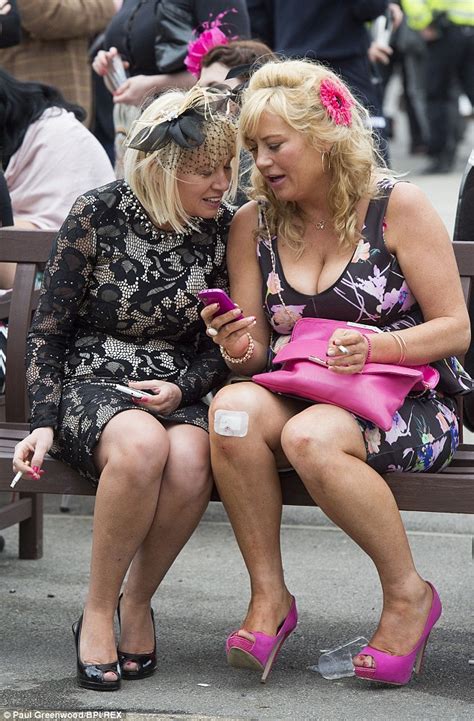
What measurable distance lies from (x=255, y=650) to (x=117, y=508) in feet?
1.53

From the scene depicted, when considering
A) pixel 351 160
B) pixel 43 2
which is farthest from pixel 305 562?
pixel 43 2

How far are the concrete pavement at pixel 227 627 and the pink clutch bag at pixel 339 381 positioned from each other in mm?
683

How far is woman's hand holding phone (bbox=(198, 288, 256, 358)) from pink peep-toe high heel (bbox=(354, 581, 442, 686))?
31.3 inches

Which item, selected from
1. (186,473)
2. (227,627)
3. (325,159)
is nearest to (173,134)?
(325,159)

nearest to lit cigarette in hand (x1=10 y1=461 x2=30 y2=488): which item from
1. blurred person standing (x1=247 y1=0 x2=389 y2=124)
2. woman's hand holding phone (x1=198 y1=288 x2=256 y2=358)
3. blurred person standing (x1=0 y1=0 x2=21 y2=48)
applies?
woman's hand holding phone (x1=198 y1=288 x2=256 y2=358)

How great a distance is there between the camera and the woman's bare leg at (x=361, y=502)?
10.1 ft

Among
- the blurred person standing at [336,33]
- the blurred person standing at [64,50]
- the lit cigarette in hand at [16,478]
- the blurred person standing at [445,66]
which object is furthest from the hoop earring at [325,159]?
the blurred person standing at [445,66]

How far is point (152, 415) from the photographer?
329 cm

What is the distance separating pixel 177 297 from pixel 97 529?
2.08 feet

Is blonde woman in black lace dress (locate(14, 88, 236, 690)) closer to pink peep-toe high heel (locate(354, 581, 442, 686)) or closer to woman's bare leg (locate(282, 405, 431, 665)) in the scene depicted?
woman's bare leg (locate(282, 405, 431, 665))

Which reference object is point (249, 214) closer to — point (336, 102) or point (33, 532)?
point (336, 102)

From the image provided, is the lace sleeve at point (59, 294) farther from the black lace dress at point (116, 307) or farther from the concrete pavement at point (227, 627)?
the concrete pavement at point (227, 627)

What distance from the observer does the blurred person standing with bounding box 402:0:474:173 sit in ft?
36.9

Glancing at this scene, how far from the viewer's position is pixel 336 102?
328cm
